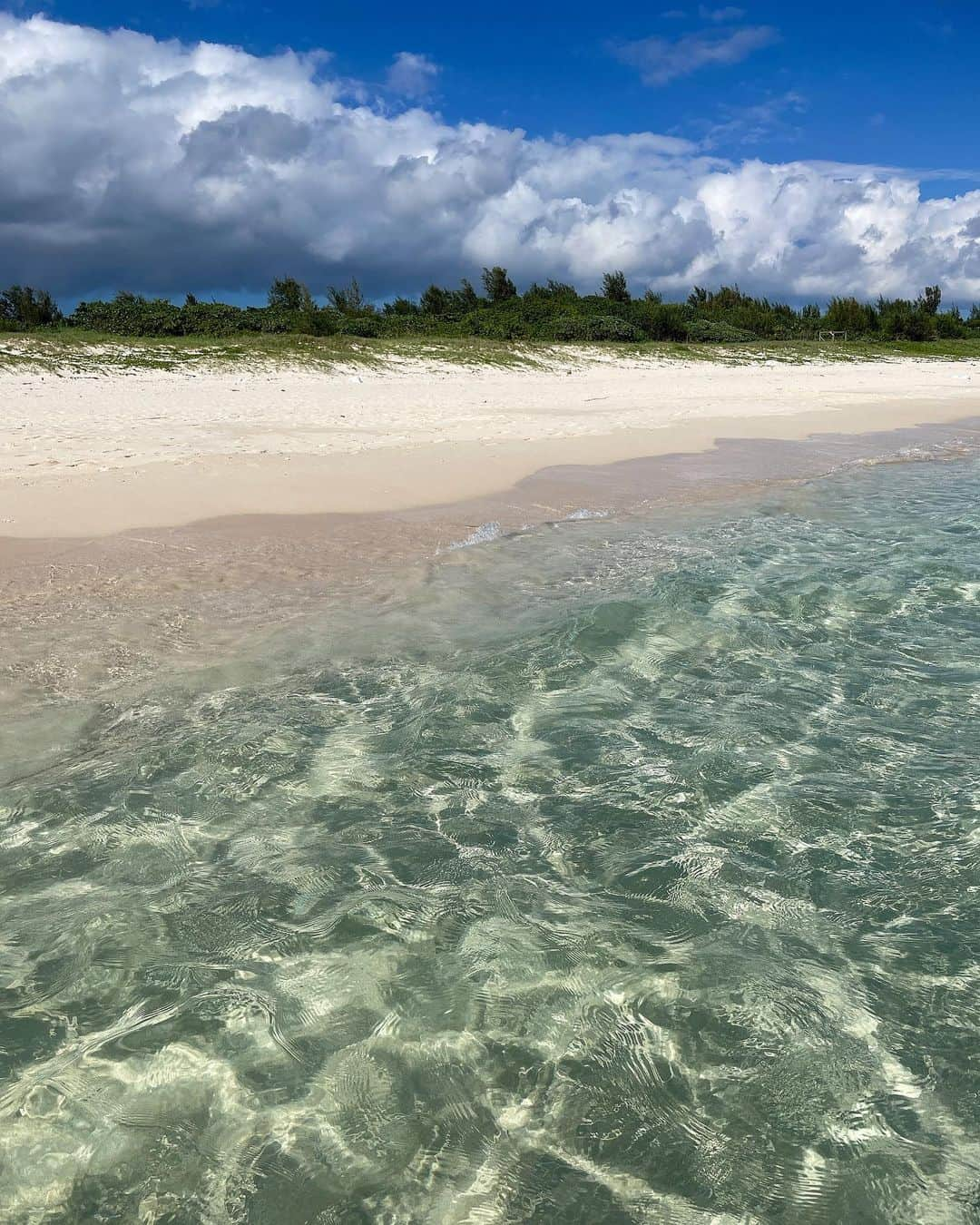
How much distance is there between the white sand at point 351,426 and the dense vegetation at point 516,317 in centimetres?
878

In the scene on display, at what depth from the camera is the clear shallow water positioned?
8.22 feet

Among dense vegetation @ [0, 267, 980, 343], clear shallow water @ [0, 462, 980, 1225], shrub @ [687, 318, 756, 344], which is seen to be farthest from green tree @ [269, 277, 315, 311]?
clear shallow water @ [0, 462, 980, 1225]

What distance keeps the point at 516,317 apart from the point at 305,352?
1670 cm

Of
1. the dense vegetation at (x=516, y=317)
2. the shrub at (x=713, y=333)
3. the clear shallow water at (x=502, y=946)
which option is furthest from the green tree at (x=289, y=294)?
the clear shallow water at (x=502, y=946)

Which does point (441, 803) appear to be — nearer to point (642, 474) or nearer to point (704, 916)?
point (704, 916)

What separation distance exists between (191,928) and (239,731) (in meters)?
1.76

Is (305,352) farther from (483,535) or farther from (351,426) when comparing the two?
(483,535)

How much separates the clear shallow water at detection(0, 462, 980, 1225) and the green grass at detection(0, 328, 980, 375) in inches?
952

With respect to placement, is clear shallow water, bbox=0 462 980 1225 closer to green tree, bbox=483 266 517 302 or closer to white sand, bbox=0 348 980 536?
white sand, bbox=0 348 980 536

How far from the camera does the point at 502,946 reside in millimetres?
3418

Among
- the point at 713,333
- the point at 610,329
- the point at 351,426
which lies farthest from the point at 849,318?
the point at 351,426

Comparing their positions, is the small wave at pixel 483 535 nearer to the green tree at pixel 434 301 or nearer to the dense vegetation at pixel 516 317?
the dense vegetation at pixel 516 317

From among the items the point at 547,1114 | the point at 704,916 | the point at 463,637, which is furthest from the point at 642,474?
the point at 547,1114

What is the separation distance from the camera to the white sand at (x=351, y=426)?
451 inches
